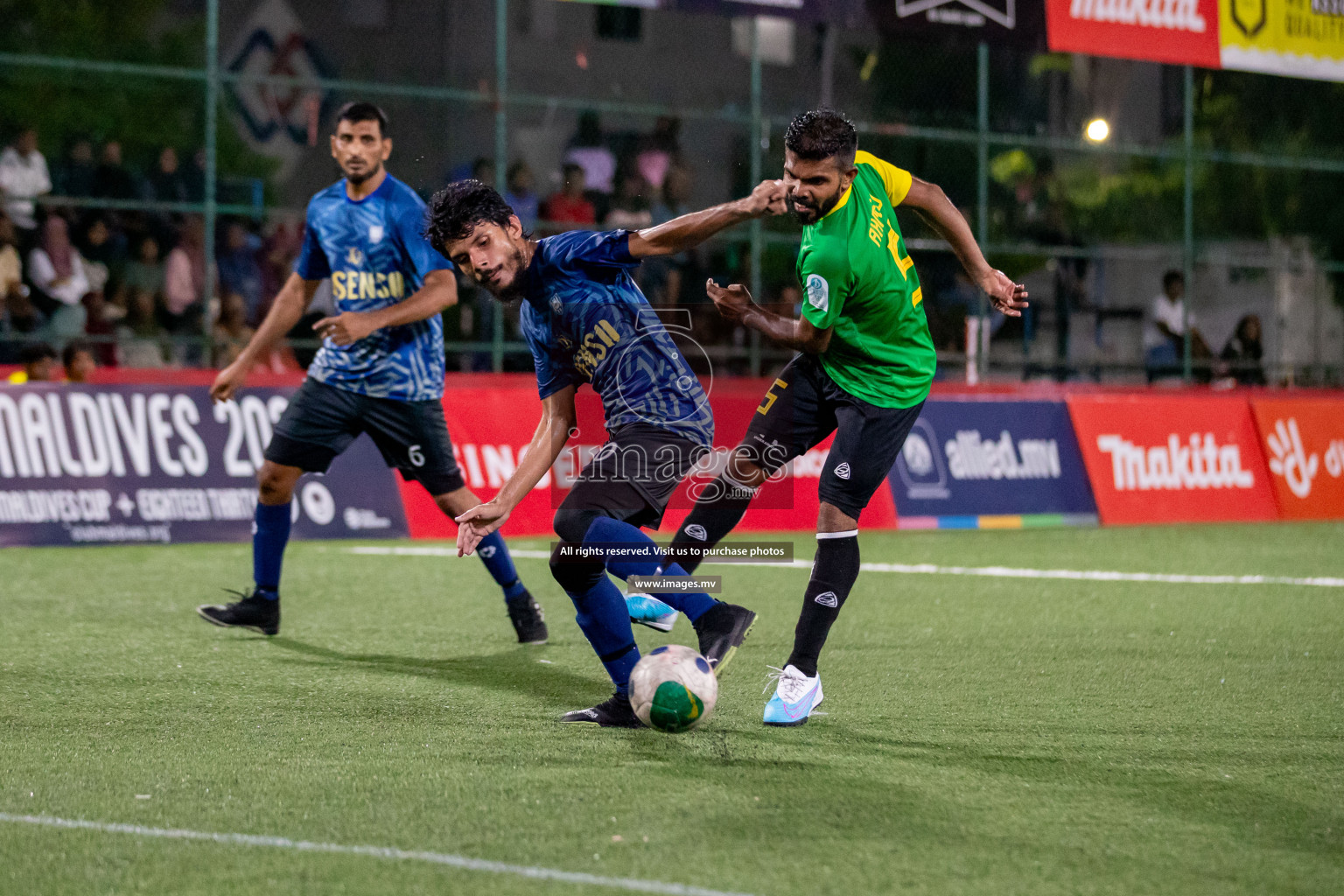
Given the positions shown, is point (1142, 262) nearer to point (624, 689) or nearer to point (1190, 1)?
point (1190, 1)

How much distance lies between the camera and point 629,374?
201 inches

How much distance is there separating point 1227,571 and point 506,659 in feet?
18.4

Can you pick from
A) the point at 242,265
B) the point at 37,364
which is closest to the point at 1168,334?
the point at 242,265

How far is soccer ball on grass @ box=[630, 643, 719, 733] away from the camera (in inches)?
189

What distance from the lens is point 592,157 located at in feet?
61.6

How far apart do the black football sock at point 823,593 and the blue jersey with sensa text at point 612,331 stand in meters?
0.69

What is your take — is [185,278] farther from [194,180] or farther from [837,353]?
[837,353]

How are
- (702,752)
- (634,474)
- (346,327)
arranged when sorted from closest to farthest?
1. (702,752)
2. (634,474)
3. (346,327)

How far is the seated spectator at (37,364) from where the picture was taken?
12540mm

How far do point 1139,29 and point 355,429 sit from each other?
12.5 m

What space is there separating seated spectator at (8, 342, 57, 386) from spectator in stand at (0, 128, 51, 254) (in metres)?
1.49

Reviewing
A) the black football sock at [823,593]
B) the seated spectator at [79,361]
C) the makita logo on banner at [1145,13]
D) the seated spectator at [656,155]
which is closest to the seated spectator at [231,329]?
the seated spectator at [79,361]

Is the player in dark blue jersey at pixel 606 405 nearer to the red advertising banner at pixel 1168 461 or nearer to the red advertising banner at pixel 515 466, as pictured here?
the red advertising banner at pixel 515 466

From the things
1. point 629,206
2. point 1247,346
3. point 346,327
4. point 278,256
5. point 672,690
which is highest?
point 629,206
